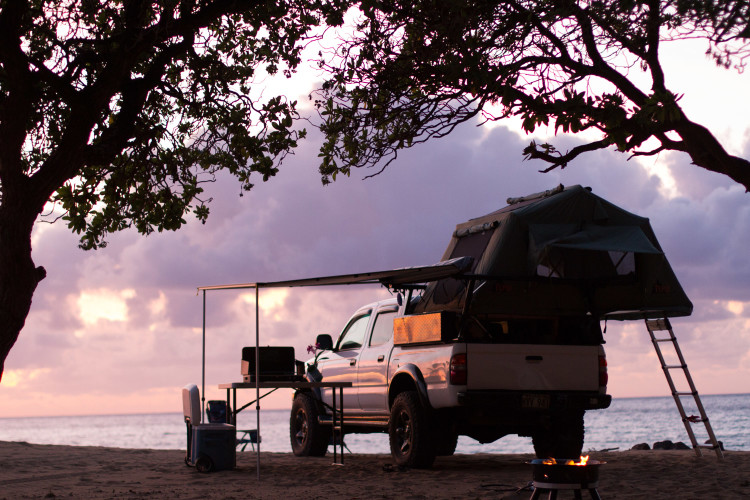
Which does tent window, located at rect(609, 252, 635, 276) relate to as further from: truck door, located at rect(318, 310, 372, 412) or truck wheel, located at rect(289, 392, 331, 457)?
truck wheel, located at rect(289, 392, 331, 457)

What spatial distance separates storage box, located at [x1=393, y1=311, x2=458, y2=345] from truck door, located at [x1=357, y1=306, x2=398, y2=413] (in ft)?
1.71

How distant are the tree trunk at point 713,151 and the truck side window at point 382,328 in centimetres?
477

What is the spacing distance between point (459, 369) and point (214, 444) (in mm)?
3653

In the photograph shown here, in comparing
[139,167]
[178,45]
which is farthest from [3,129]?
[139,167]

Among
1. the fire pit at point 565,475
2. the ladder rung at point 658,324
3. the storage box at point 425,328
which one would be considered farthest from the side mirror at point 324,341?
the fire pit at point 565,475

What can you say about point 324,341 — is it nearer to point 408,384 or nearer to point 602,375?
point 408,384

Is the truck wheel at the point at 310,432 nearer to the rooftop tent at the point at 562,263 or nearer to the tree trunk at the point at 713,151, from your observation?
the rooftop tent at the point at 562,263

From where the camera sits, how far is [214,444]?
12.5m

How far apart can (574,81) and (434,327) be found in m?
3.35

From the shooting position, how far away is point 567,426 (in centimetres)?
1196

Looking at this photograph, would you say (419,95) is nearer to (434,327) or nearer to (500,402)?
(434,327)

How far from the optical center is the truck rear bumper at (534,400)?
36.1 feet

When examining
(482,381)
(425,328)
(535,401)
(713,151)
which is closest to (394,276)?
(425,328)

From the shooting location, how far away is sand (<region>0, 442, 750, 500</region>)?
10094 mm
